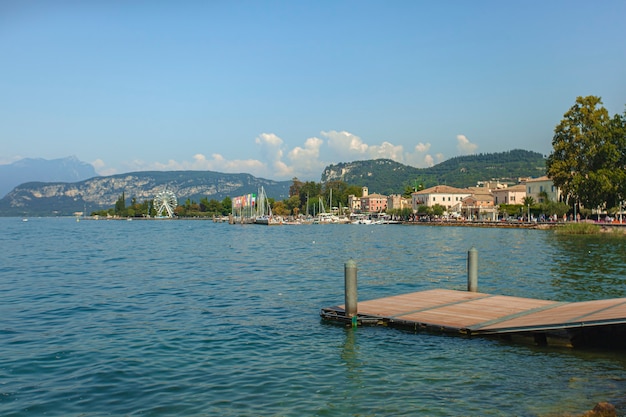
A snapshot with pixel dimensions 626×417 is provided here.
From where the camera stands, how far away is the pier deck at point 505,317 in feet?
48.4

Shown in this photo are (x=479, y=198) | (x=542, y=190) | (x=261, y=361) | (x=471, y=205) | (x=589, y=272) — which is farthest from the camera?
(x=479, y=198)

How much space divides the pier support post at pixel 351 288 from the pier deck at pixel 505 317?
251 mm

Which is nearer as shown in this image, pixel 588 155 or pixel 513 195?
pixel 588 155

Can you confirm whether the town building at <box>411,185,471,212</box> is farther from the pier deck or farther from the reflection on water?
the pier deck

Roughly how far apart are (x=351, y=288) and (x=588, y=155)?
7903 centimetres

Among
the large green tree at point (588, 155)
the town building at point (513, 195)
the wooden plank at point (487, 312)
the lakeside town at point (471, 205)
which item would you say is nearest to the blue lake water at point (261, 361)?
the wooden plank at point (487, 312)

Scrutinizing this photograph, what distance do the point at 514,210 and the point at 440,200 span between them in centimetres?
3974

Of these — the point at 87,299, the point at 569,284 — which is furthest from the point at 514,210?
the point at 87,299

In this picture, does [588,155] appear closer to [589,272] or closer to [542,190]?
[542,190]

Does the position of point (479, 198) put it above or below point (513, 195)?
below

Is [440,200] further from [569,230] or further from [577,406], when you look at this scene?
[577,406]

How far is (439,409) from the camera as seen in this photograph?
10.5 m

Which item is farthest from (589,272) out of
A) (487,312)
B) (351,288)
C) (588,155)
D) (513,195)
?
(513,195)

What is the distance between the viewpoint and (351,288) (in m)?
17.7
